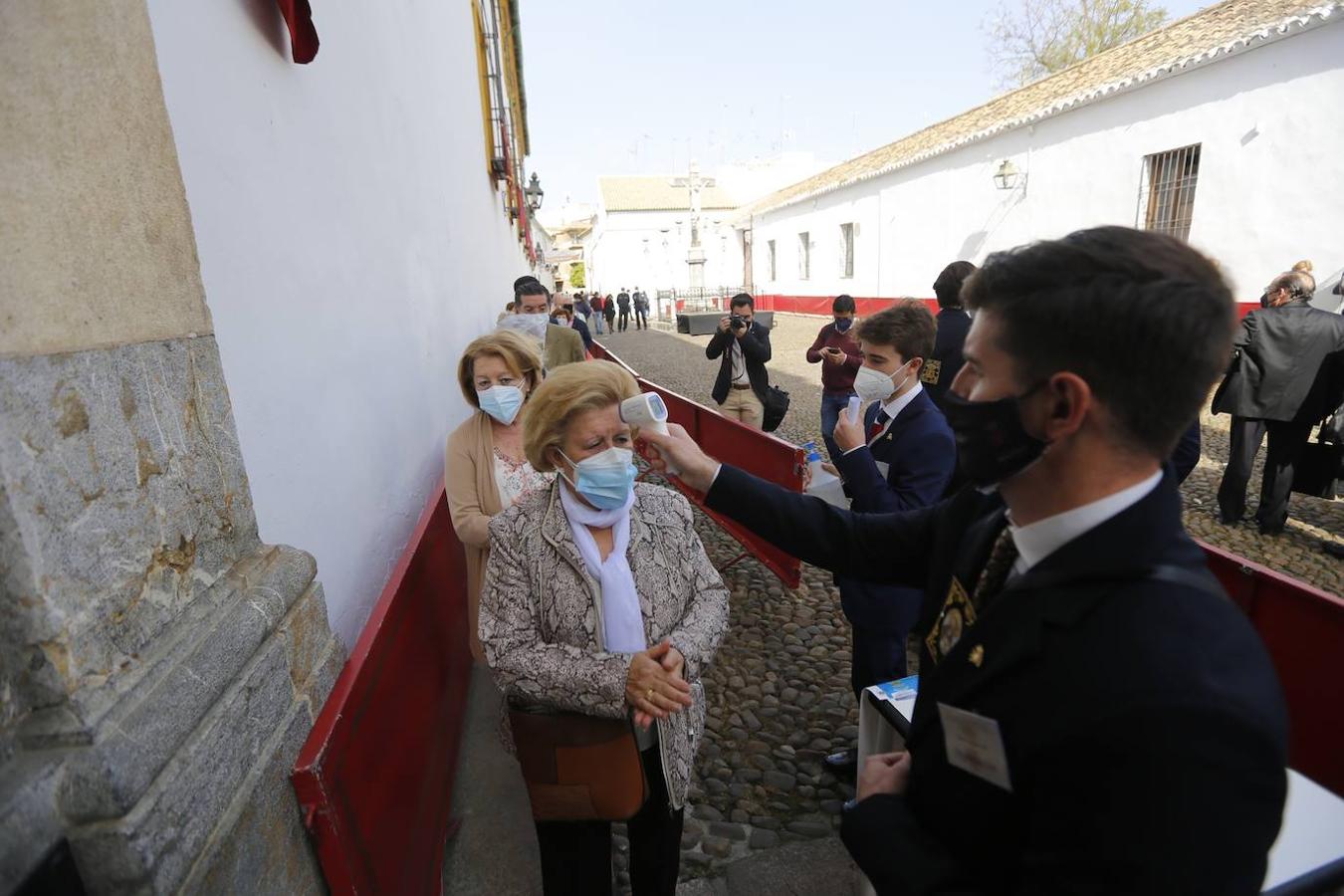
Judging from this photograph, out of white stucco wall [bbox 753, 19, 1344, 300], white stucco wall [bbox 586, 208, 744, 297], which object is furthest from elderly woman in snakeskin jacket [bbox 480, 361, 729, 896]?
white stucco wall [bbox 586, 208, 744, 297]

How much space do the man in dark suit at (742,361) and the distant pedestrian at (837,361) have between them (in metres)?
0.51

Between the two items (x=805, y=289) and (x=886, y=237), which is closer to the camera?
(x=886, y=237)

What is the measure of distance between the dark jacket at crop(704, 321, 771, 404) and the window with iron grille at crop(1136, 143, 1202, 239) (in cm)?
1018

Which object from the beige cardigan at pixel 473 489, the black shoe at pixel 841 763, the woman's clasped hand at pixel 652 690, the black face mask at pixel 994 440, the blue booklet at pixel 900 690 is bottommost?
the black shoe at pixel 841 763

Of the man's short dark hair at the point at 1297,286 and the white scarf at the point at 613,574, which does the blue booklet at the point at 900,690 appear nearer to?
the white scarf at the point at 613,574

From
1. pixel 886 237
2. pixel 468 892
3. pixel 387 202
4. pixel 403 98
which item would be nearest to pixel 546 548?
pixel 468 892

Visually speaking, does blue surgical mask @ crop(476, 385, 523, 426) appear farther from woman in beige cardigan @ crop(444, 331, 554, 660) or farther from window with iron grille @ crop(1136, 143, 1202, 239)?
window with iron grille @ crop(1136, 143, 1202, 239)

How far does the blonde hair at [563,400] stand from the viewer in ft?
6.22

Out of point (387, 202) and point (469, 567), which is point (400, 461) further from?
point (387, 202)

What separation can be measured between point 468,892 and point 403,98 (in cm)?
416

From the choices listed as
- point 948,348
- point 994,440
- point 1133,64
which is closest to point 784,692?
point 948,348

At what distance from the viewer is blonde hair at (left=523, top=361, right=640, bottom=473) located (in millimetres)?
1895

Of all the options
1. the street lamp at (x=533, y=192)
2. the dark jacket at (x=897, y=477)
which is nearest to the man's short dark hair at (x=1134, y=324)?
the dark jacket at (x=897, y=477)

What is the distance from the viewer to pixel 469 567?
9.06 feet
